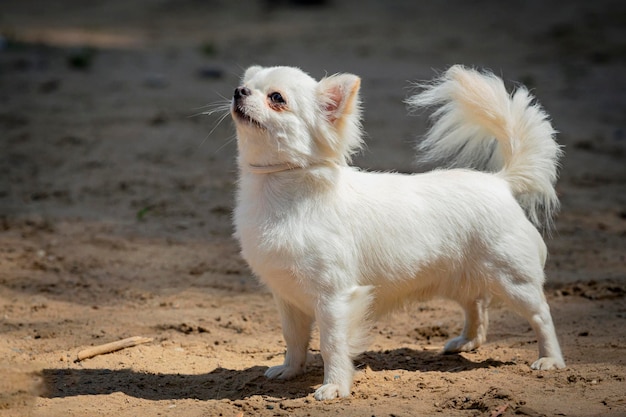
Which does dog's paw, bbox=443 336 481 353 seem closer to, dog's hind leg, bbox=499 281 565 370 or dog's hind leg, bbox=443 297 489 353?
dog's hind leg, bbox=443 297 489 353

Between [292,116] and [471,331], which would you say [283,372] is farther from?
[292,116]

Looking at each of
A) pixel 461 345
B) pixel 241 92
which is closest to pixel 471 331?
pixel 461 345

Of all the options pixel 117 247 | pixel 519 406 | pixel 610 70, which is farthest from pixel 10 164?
pixel 610 70

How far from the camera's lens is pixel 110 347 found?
484 centimetres

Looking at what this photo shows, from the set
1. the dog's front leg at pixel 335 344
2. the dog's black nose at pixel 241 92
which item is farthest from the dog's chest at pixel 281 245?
the dog's black nose at pixel 241 92

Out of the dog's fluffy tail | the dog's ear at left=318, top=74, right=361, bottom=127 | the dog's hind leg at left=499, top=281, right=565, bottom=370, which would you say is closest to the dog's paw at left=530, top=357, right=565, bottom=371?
A: the dog's hind leg at left=499, top=281, right=565, bottom=370

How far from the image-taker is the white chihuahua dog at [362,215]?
4.12 metres

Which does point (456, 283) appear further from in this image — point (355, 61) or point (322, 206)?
point (355, 61)

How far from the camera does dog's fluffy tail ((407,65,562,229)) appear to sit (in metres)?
4.77

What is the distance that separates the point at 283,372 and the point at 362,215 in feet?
3.13

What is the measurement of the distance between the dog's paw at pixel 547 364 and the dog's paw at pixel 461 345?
49cm

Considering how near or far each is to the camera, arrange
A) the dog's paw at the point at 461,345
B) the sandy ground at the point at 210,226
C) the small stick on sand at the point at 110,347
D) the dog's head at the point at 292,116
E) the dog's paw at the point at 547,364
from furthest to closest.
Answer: the dog's paw at the point at 461,345 < the small stick on sand at the point at 110,347 < the dog's paw at the point at 547,364 < the sandy ground at the point at 210,226 < the dog's head at the point at 292,116

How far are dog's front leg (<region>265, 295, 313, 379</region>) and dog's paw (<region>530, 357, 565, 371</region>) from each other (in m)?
1.20

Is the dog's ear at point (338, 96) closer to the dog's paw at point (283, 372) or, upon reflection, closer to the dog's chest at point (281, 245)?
the dog's chest at point (281, 245)
